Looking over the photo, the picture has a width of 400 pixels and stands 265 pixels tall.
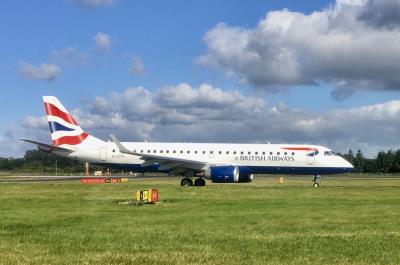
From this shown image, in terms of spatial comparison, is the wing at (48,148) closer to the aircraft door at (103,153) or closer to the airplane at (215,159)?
the airplane at (215,159)

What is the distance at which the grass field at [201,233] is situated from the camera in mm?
10891

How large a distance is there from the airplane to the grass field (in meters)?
18.3

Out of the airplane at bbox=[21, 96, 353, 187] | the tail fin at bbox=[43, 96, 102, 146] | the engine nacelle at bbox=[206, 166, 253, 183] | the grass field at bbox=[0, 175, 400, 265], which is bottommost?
the grass field at bbox=[0, 175, 400, 265]

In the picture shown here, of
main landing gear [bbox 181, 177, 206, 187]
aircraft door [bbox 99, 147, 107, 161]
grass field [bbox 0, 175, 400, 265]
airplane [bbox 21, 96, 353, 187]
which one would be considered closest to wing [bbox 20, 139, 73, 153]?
airplane [bbox 21, 96, 353, 187]

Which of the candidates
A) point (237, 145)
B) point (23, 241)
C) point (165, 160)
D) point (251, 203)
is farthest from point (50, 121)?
point (23, 241)

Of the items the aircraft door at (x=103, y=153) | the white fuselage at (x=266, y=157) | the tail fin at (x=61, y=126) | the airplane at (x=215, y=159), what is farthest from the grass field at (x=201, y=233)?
the tail fin at (x=61, y=126)

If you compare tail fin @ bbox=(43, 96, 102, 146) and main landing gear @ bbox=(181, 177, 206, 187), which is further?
tail fin @ bbox=(43, 96, 102, 146)

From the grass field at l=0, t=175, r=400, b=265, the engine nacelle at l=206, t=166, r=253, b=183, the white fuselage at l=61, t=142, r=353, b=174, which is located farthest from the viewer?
the white fuselage at l=61, t=142, r=353, b=174

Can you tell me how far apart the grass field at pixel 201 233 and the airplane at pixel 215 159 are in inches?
720

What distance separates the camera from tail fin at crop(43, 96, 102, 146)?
163 feet

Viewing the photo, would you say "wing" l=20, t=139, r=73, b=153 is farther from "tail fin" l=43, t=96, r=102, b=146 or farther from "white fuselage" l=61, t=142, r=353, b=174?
"white fuselage" l=61, t=142, r=353, b=174

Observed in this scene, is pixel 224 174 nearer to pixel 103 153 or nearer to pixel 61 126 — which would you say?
pixel 103 153

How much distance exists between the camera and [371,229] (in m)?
15.9

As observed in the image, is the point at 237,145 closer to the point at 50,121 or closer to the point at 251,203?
the point at 50,121
